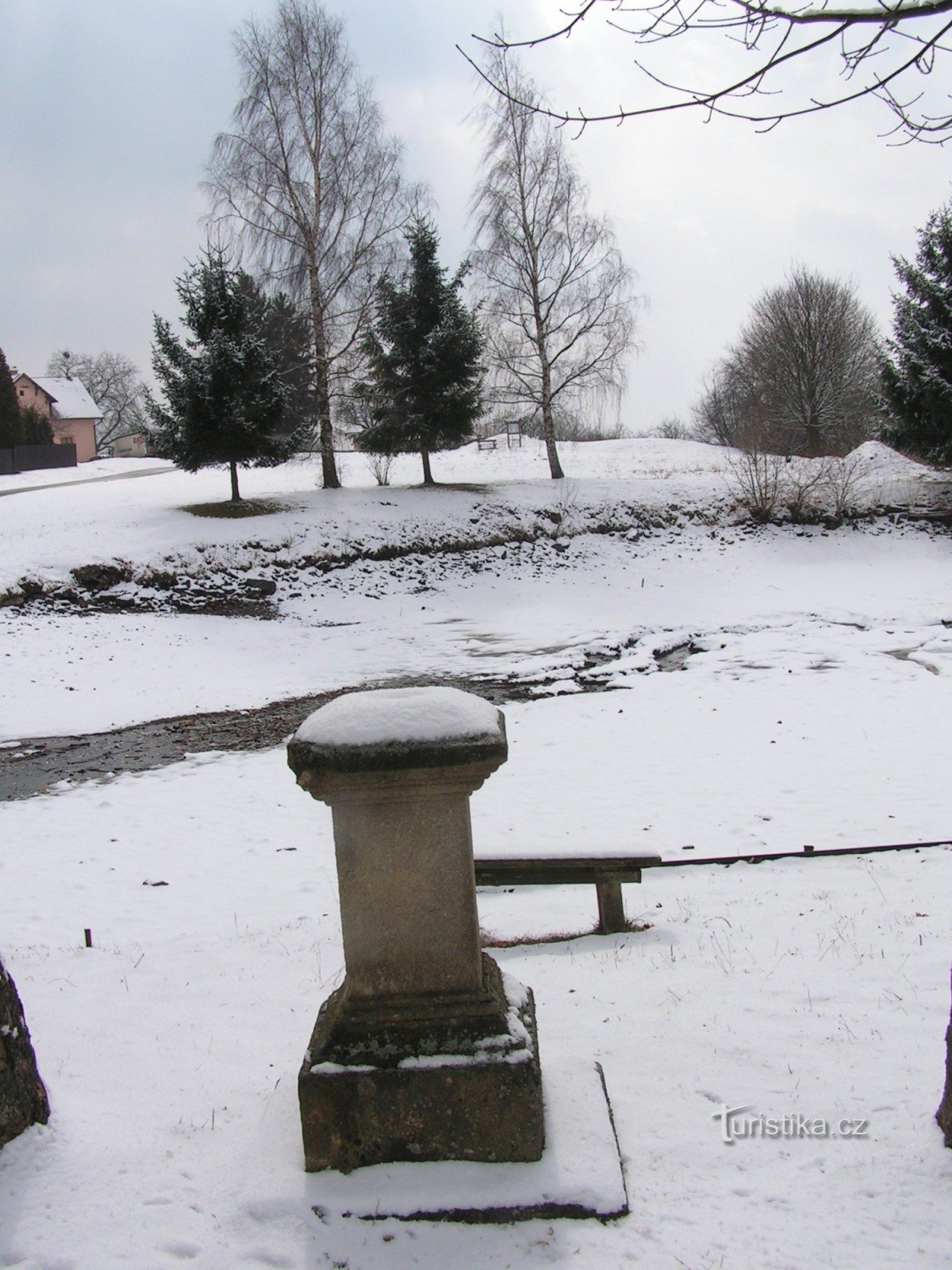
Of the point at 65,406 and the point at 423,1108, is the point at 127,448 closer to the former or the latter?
the point at 65,406

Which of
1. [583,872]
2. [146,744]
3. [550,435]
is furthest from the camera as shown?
[550,435]

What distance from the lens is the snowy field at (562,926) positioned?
2.35m

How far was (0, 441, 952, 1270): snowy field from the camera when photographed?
2.35 m

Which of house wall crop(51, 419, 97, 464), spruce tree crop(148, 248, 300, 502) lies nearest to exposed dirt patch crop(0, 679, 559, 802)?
spruce tree crop(148, 248, 300, 502)

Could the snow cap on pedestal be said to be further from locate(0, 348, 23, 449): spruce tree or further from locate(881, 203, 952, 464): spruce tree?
locate(0, 348, 23, 449): spruce tree

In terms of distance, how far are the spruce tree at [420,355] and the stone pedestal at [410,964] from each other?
21482mm

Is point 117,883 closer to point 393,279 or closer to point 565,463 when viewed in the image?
point 393,279

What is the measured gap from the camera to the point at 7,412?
40812 millimetres

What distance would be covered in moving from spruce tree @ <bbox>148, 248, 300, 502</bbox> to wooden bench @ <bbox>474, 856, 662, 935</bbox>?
17.2 meters

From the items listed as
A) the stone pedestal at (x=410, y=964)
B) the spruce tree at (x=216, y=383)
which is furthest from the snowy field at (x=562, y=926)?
the spruce tree at (x=216, y=383)

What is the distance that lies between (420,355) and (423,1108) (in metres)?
22.3

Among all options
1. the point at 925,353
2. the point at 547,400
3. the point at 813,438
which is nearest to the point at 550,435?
the point at 547,400

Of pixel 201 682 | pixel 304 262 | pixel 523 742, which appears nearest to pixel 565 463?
pixel 304 262

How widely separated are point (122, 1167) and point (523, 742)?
23.3ft
